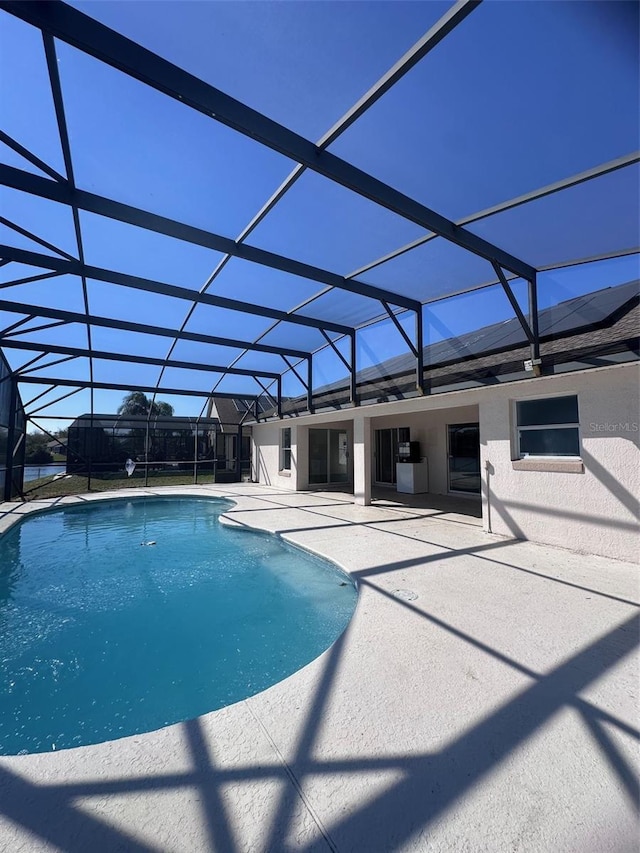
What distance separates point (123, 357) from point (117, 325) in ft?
9.33

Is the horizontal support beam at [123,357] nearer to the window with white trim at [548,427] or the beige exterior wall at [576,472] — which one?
the beige exterior wall at [576,472]

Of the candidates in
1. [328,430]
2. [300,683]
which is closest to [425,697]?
[300,683]

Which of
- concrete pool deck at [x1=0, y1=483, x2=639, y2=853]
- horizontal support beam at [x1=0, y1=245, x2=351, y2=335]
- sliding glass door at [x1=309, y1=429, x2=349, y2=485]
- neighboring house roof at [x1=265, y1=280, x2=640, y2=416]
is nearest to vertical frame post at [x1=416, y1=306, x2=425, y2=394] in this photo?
neighboring house roof at [x1=265, y1=280, x2=640, y2=416]

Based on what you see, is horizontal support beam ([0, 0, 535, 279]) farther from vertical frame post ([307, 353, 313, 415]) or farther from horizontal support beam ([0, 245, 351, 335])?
vertical frame post ([307, 353, 313, 415])

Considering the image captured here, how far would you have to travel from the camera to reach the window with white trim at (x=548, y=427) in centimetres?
564

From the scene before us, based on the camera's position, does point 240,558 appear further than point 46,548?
No

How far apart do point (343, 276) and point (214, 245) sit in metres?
2.14

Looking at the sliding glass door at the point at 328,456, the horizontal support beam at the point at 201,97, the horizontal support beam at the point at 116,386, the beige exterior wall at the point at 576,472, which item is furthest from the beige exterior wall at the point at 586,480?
the horizontal support beam at the point at 116,386

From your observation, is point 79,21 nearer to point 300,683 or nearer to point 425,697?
point 300,683

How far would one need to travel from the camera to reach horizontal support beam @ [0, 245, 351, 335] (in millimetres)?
5500

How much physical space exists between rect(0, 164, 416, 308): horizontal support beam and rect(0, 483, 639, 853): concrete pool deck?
480 centimetres

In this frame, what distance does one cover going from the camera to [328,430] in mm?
14367

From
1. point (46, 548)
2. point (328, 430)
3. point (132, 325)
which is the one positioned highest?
point (132, 325)

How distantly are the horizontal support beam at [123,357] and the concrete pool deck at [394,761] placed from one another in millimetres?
9554
